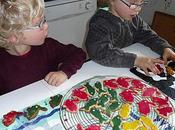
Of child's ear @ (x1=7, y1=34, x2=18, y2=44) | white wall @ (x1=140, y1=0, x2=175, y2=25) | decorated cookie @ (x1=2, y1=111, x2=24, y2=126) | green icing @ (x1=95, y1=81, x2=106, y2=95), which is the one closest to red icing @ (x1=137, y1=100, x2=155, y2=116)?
green icing @ (x1=95, y1=81, x2=106, y2=95)

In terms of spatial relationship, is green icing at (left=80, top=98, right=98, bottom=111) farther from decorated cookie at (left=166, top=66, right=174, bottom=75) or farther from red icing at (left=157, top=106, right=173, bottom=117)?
decorated cookie at (left=166, top=66, right=174, bottom=75)

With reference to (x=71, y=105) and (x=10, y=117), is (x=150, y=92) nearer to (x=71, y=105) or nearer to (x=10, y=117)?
(x=71, y=105)

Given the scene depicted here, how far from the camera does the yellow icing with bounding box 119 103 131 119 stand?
80cm

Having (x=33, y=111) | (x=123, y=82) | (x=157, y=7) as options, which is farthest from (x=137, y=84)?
(x=157, y=7)

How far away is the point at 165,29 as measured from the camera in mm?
2004

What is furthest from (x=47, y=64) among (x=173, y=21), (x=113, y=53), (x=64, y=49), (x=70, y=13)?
(x=173, y=21)

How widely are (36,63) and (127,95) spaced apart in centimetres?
40

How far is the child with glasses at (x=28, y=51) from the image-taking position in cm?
91

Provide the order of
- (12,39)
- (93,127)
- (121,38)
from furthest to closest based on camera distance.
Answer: (121,38) < (12,39) < (93,127)

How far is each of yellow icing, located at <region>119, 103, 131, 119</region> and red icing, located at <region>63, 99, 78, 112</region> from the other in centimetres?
13

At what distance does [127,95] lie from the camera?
0.88m

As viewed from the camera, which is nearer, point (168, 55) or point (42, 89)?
point (42, 89)

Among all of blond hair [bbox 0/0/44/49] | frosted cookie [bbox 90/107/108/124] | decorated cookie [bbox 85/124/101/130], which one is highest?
blond hair [bbox 0/0/44/49]

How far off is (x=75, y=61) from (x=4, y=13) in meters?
0.30
